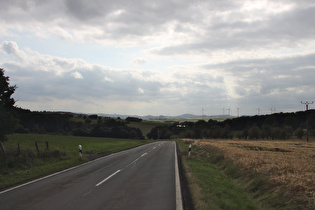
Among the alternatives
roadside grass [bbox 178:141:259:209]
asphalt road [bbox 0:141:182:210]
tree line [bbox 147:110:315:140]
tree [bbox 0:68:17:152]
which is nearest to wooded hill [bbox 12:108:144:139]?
tree line [bbox 147:110:315:140]

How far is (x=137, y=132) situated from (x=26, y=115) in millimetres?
45955

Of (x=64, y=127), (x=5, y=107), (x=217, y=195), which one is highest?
(x=5, y=107)

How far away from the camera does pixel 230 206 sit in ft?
21.5

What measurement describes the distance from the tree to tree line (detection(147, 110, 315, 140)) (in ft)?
287

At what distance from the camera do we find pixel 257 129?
301ft

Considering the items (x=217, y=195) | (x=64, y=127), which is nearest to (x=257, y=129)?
(x=64, y=127)

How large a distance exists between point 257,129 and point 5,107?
91102 mm

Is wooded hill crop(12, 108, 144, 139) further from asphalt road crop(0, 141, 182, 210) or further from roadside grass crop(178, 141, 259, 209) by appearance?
roadside grass crop(178, 141, 259, 209)

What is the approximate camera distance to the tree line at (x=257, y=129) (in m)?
86.2

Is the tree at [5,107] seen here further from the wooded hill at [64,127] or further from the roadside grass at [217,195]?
the wooded hill at [64,127]

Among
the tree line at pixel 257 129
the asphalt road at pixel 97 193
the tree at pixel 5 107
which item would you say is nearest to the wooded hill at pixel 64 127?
the tree line at pixel 257 129

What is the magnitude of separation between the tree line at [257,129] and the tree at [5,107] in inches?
3439

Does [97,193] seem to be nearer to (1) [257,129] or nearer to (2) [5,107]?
(2) [5,107]

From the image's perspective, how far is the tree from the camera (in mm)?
15758
